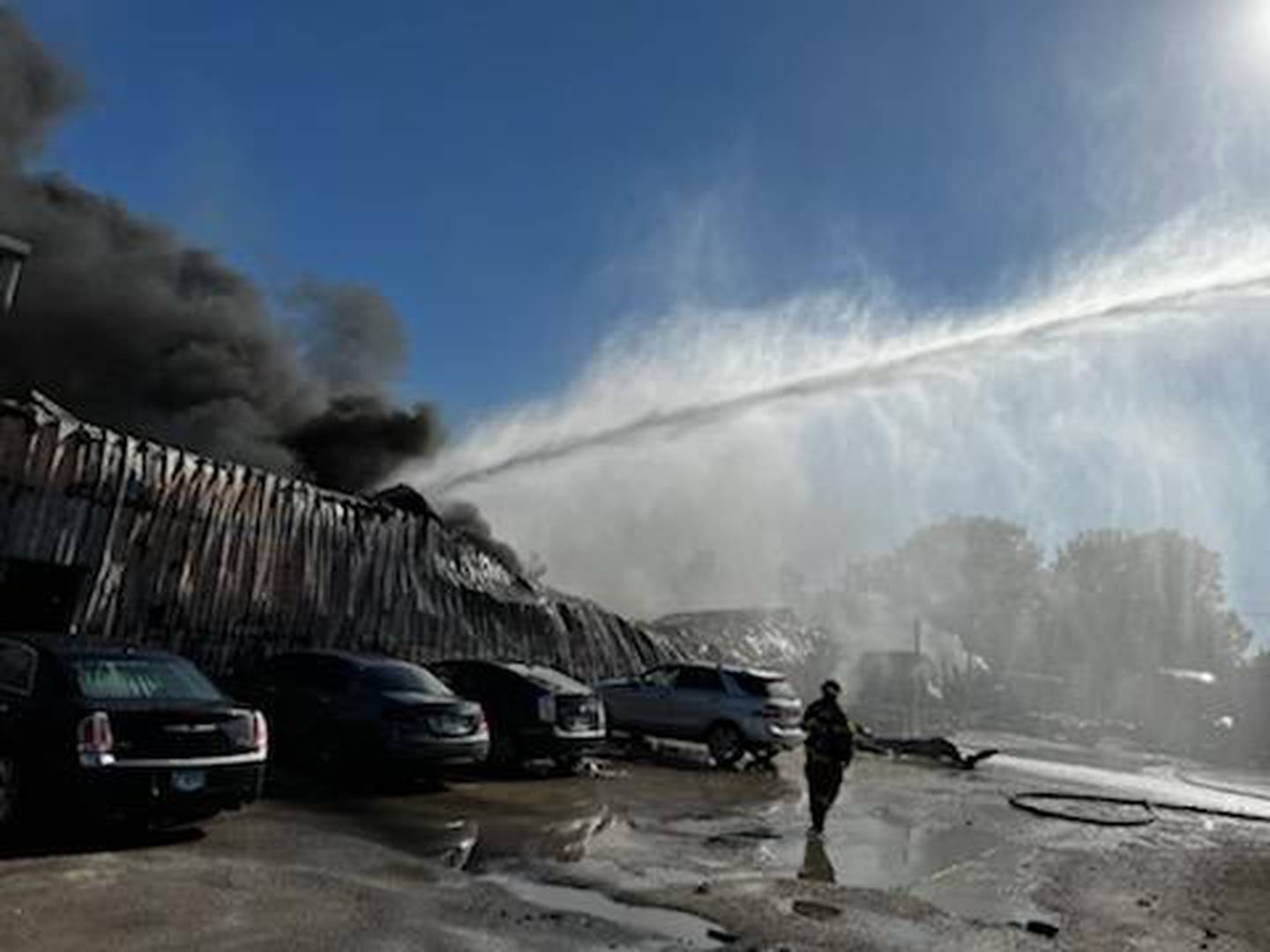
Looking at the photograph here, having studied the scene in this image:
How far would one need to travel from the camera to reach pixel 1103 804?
52.1 ft

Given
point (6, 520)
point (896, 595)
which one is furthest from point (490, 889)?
point (896, 595)

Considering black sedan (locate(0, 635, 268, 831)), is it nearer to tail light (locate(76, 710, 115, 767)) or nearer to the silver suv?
tail light (locate(76, 710, 115, 767))

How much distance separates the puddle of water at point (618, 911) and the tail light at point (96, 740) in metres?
2.74

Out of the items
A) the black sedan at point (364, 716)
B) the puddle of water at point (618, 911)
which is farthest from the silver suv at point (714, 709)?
the puddle of water at point (618, 911)

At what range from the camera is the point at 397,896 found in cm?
725

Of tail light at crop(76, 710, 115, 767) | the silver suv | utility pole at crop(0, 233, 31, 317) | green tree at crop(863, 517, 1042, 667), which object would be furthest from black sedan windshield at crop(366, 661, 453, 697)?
green tree at crop(863, 517, 1042, 667)

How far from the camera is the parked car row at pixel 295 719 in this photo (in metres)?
7.84

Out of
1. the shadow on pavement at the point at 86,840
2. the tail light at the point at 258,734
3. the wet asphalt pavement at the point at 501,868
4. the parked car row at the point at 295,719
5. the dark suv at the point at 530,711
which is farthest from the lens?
the dark suv at the point at 530,711

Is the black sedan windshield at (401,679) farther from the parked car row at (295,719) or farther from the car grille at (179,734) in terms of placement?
the car grille at (179,734)

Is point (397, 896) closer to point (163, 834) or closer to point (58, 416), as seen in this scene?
point (163, 834)

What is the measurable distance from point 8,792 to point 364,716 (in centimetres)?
431

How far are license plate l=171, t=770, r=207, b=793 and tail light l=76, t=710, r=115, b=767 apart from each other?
47 centimetres

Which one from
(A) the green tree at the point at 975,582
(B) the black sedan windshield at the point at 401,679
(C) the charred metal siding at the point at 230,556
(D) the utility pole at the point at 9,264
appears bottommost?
(B) the black sedan windshield at the point at 401,679

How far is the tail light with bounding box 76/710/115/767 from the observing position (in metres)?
7.70
